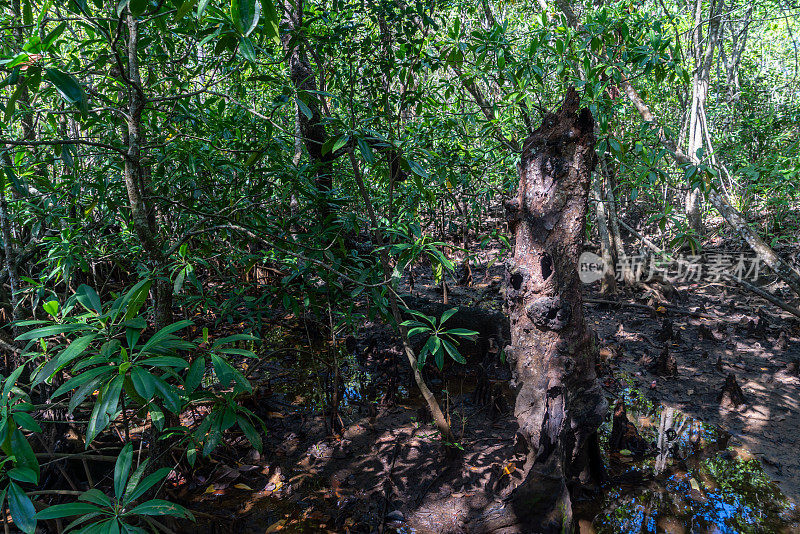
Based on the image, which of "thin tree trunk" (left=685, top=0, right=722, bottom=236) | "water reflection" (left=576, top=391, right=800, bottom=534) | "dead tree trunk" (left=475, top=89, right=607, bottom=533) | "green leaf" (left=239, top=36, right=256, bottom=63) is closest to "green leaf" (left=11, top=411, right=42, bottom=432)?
"green leaf" (left=239, top=36, right=256, bottom=63)

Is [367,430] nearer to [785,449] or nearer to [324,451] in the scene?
[324,451]

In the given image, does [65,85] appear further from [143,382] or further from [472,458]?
[472,458]

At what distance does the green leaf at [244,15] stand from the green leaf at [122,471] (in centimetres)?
132

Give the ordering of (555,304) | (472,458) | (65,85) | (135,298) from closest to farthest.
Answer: (65,85), (135,298), (555,304), (472,458)

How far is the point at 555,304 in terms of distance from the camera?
2.55 metres

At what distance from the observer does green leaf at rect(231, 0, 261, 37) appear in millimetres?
966

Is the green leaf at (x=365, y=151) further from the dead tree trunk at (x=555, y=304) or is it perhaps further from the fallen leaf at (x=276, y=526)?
the fallen leaf at (x=276, y=526)

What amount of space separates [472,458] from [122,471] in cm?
220

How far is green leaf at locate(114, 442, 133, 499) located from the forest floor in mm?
1232

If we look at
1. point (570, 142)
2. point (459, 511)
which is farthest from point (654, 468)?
point (570, 142)

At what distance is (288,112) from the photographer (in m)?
5.97

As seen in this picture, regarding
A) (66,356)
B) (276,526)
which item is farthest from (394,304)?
(66,356)

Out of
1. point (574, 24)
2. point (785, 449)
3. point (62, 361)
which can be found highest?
point (574, 24)

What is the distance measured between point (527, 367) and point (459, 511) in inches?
35.8
